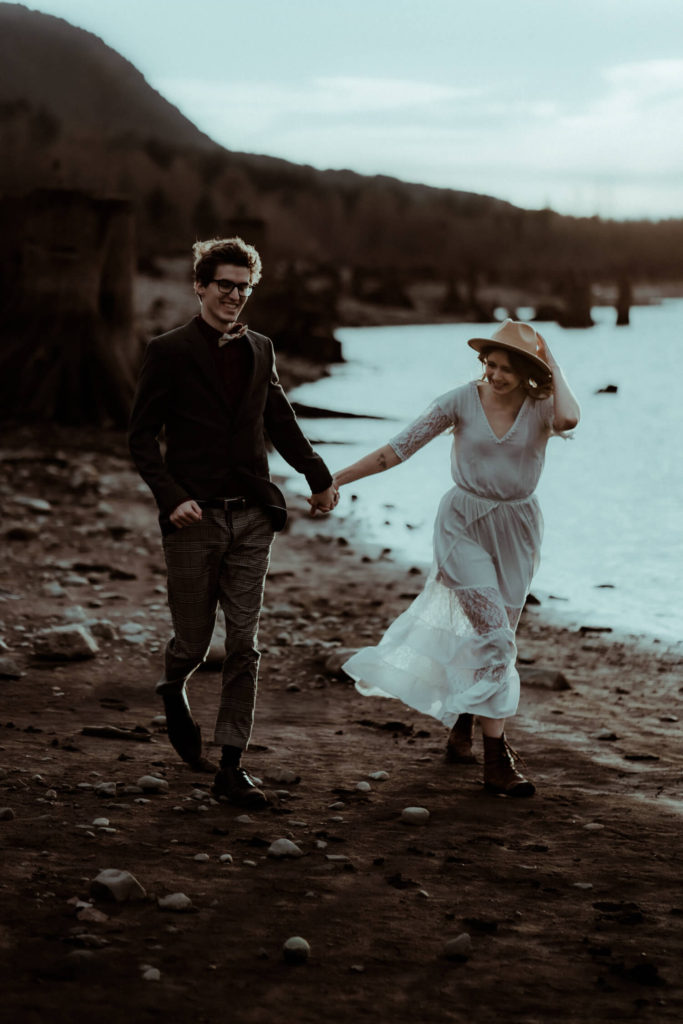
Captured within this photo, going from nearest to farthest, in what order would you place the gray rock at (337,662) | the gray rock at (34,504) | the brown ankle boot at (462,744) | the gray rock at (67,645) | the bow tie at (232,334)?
the bow tie at (232,334), the brown ankle boot at (462,744), the gray rock at (67,645), the gray rock at (337,662), the gray rock at (34,504)

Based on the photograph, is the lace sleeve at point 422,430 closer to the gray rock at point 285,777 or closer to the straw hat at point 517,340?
the straw hat at point 517,340

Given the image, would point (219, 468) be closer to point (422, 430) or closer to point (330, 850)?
point (422, 430)

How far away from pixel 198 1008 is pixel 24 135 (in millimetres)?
61847

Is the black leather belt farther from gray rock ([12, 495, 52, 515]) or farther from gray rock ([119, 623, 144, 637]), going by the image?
gray rock ([12, 495, 52, 515])

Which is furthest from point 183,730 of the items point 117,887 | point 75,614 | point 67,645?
point 75,614

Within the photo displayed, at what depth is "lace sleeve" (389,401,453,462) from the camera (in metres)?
6.39

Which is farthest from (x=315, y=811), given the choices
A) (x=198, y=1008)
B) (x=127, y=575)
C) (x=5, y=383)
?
(x=5, y=383)

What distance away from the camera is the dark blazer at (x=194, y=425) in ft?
18.1

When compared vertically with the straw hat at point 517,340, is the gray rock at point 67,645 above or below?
below

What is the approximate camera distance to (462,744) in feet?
21.6

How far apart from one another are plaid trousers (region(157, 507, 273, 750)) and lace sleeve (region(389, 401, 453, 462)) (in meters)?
0.93

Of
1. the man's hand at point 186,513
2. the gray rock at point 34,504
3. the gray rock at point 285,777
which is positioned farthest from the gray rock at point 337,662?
the gray rock at point 34,504

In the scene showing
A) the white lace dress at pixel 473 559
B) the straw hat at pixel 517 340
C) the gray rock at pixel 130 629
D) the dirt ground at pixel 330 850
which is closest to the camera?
the dirt ground at pixel 330 850

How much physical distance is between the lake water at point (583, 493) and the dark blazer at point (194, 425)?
1305 millimetres
